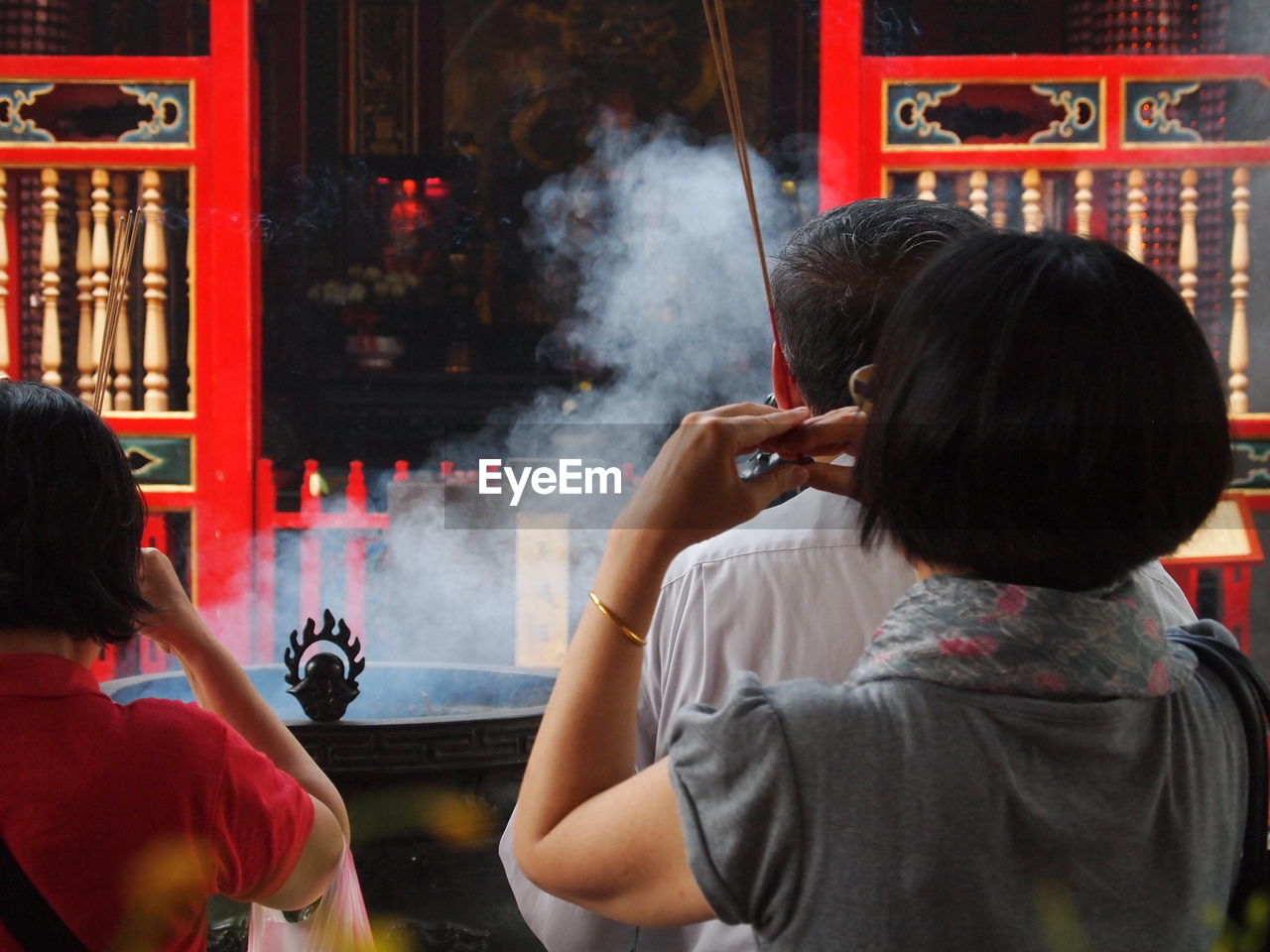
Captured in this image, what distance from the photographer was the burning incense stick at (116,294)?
93 cm

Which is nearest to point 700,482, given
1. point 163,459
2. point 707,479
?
point 707,479

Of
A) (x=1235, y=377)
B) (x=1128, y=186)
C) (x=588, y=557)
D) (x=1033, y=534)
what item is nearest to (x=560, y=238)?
(x=588, y=557)

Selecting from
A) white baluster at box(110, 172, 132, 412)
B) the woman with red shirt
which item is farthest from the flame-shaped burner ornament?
white baluster at box(110, 172, 132, 412)

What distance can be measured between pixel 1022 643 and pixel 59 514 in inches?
17.9

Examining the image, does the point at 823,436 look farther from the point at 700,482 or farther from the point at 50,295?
the point at 50,295

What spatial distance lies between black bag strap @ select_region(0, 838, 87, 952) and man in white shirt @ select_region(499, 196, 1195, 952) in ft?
0.74

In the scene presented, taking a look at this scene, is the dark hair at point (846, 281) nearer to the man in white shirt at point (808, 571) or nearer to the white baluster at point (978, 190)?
the man in white shirt at point (808, 571)

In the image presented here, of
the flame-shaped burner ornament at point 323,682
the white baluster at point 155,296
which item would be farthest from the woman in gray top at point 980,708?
the white baluster at point 155,296

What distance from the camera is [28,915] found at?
0.51 metres

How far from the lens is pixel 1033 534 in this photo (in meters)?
0.40

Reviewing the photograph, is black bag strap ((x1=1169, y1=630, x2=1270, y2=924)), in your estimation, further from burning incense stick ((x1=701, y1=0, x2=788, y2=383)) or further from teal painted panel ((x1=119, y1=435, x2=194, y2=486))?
teal painted panel ((x1=119, y1=435, x2=194, y2=486))

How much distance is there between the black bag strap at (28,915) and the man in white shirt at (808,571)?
0.74ft

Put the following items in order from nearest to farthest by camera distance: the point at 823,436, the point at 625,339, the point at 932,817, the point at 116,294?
1. the point at 932,817
2. the point at 823,436
3. the point at 116,294
4. the point at 625,339

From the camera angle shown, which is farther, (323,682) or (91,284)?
(91,284)
